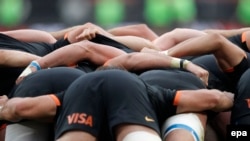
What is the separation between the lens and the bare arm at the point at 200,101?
9.63 ft

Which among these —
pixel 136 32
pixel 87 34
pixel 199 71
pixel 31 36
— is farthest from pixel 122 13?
pixel 199 71

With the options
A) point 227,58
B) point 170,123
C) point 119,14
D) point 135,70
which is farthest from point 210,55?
point 119,14

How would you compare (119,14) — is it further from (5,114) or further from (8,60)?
(5,114)

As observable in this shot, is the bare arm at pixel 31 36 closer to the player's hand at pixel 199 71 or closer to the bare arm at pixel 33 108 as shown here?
the player's hand at pixel 199 71

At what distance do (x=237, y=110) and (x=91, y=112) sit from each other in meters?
0.74

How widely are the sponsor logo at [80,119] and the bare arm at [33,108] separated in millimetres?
131

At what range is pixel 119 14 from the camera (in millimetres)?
8656

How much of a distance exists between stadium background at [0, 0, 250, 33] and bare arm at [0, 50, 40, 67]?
495cm

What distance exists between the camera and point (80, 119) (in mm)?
2723

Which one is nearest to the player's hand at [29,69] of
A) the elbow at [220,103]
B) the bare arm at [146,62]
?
the bare arm at [146,62]

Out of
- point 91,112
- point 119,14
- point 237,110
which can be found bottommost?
point 119,14

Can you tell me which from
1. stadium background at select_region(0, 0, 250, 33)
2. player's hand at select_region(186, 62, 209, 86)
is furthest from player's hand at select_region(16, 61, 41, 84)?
stadium background at select_region(0, 0, 250, 33)

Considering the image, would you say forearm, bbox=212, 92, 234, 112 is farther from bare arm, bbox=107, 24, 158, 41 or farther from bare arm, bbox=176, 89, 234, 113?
bare arm, bbox=107, 24, 158, 41

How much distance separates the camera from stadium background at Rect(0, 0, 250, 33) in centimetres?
857
